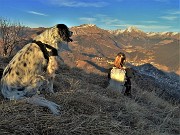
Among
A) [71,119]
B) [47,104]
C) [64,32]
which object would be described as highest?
[64,32]

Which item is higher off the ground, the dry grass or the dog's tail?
the dog's tail

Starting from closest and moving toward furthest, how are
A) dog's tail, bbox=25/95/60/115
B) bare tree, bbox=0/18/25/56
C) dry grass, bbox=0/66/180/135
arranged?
dry grass, bbox=0/66/180/135 → dog's tail, bbox=25/95/60/115 → bare tree, bbox=0/18/25/56

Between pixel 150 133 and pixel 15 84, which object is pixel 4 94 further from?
pixel 150 133

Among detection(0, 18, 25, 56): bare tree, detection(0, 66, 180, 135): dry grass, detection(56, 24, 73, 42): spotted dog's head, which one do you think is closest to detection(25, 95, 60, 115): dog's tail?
detection(0, 66, 180, 135): dry grass

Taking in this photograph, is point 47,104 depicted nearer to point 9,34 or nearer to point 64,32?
point 64,32

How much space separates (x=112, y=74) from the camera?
43.2 ft

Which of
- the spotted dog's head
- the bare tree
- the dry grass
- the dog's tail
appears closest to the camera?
A: the dry grass

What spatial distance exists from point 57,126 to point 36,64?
89.1 inches

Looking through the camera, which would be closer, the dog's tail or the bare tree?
the dog's tail

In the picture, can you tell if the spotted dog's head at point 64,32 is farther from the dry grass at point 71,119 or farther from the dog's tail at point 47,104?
the dog's tail at point 47,104

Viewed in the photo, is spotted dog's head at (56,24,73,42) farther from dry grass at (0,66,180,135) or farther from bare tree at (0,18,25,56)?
bare tree at (0,18,25,56)

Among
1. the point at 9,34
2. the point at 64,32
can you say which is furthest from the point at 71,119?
the point at 9,34

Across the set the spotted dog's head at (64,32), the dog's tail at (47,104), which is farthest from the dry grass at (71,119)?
the spotted dog's head at (64,32)

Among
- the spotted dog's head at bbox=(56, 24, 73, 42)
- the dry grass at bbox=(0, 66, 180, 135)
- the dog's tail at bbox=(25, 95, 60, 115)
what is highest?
the spotted dog's head at bbox=(56, 24, 73, 42)
